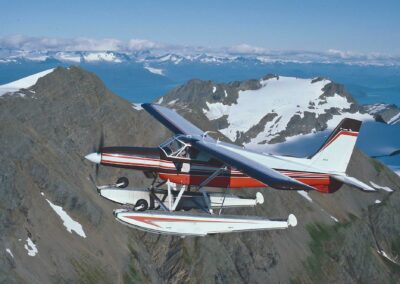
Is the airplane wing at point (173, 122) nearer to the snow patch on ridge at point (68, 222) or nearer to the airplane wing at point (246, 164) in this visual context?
the airplane wing at point (246, 164)

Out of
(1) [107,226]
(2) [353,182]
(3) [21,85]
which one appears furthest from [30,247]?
(3) [21,85]

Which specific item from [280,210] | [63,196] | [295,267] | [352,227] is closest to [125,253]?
[63,196]

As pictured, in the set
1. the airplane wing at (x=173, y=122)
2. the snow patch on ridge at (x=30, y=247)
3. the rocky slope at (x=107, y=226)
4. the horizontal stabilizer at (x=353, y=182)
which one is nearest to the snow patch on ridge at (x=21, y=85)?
the rocky slope at (x=107, y=226)

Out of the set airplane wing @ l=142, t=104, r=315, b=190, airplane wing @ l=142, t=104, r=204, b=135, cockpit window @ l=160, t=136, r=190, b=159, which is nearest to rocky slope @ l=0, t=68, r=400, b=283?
airplane wing @ l=142, t=104, r=204, b=135

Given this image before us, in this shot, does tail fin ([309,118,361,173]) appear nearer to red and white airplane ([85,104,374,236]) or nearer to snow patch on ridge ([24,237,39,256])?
red and white airplane ([85,104,374,236])

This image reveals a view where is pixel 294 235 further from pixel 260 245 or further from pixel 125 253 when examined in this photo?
pixel 125 253

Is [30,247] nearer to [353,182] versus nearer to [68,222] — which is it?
[68,222]
